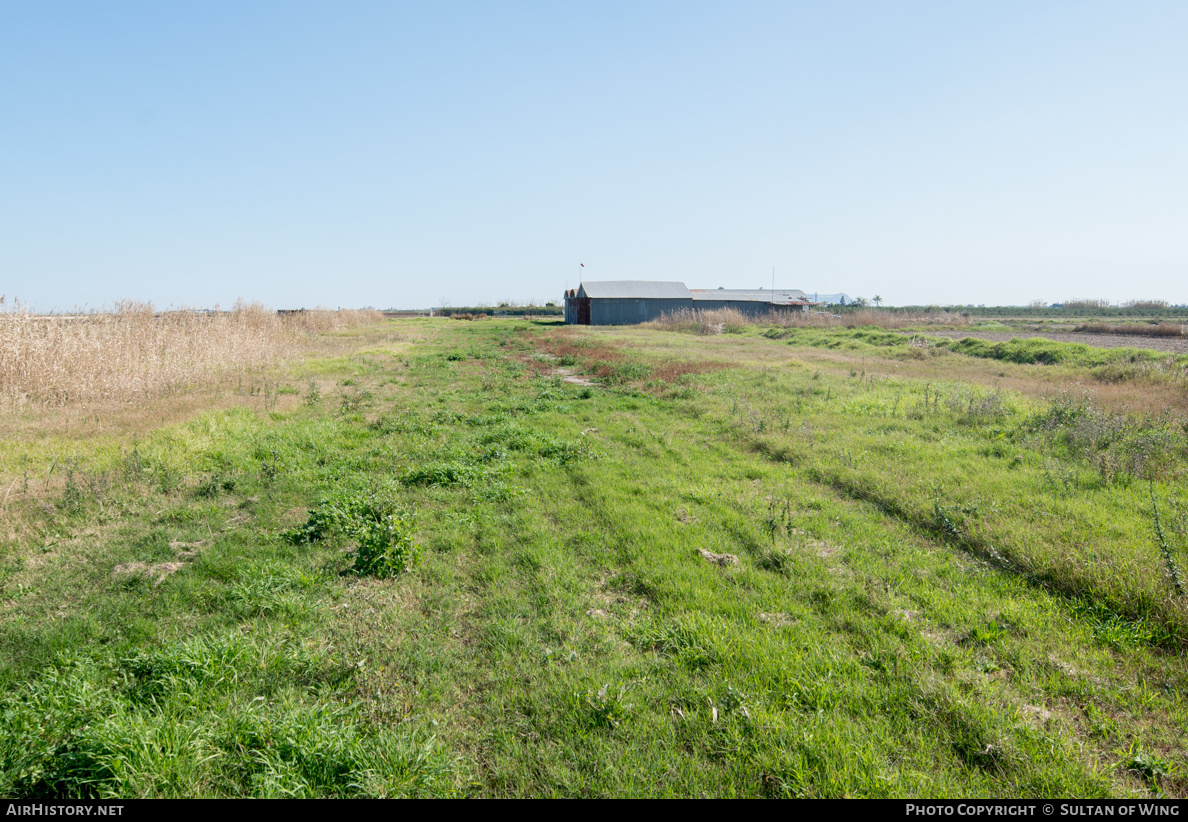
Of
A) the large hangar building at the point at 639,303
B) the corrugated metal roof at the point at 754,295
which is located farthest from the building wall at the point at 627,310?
the corrugated metal roof at the point at 754,295

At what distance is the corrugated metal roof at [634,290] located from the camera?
191 ft

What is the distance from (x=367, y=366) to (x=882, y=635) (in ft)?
70.8

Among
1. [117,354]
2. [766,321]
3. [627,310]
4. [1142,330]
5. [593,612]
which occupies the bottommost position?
[593,612]

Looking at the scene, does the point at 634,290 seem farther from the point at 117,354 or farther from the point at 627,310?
the point at 117,354

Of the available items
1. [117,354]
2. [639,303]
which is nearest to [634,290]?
[639,303]

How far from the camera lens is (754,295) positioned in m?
67.1

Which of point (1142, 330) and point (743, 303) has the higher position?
point (743, 303)

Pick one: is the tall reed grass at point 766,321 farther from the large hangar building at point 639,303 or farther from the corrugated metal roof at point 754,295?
the corrugated metal roof at point 754,295

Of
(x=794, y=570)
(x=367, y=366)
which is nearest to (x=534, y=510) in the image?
(x=794, y=570)

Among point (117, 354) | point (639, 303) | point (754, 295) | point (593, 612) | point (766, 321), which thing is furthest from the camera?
point (754, 295)

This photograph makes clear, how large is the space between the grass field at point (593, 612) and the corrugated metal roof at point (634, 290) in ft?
162

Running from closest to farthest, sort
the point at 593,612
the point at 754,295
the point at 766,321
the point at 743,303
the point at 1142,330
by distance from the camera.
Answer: the point at 593,612, the point at 1142,330, the point at 766,321, the point at 743,303, the point at 754,295

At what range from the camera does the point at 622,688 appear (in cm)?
353

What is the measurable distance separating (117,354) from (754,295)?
6386 cm
